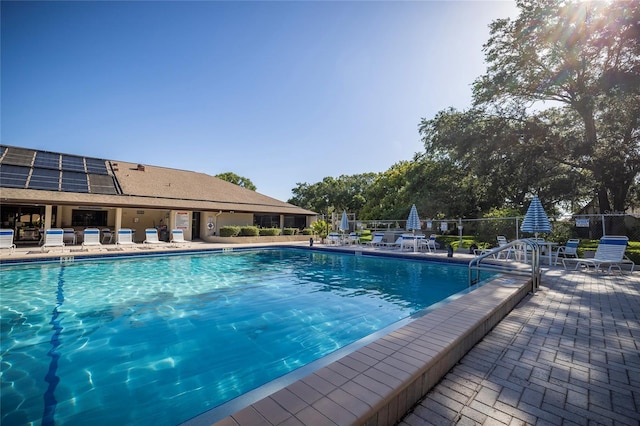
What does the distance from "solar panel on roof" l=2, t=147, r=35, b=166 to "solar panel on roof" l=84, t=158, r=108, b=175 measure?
2.78 metres

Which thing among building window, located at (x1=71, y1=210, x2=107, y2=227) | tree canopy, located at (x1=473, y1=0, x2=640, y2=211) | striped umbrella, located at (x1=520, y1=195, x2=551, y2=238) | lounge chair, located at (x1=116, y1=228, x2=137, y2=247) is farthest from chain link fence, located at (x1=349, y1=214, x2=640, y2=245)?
building window, located at (x1=71, y1=210, x2=107, y2=227)

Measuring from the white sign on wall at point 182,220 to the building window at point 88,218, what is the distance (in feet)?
16.3

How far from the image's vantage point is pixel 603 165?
1498 centimetres

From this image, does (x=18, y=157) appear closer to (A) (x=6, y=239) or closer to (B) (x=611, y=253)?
(A) (x=6, y=239)

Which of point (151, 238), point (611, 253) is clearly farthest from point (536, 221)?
point (151, 238)

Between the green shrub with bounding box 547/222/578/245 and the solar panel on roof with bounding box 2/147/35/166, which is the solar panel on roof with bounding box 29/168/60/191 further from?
the green shrub with bounding box 547/222/578/245

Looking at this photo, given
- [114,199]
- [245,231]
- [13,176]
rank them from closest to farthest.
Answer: [13,176] → [114,199] → [245,231]

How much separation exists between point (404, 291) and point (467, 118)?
15852 millimetres

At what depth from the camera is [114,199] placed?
638 inches

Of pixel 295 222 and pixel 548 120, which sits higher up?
pixel 548 120

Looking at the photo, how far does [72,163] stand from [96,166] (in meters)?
1.25

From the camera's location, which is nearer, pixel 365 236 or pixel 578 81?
pixel 578 81

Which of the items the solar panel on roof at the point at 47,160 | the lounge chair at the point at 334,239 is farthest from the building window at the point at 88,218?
the lounge chair at the point at 334,239

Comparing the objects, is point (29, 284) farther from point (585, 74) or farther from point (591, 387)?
point (585, 74)
